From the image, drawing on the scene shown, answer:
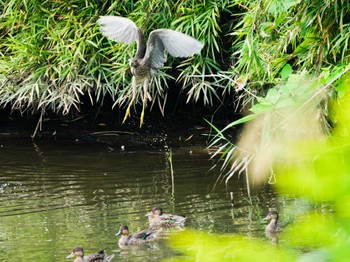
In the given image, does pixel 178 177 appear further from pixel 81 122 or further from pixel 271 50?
pixel 81 122

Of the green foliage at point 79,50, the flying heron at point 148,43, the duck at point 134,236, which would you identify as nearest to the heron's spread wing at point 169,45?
the flying heron at point 148,43

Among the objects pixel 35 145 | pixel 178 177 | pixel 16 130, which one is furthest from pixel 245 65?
pixel 16 130

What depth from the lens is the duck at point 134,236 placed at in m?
5.91

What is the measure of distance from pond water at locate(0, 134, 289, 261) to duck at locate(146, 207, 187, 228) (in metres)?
0.11

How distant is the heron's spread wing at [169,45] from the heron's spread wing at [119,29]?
0.20 meters

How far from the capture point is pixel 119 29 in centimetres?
787

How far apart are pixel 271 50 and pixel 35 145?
4.75m

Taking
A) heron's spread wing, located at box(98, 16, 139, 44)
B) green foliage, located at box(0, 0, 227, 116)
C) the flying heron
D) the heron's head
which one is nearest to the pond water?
green foliage, located at box(0, 0, 227, 116)

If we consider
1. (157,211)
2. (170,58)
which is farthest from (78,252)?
(170,58)

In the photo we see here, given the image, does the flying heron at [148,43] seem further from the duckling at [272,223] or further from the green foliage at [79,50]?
the duckling at [272,223]

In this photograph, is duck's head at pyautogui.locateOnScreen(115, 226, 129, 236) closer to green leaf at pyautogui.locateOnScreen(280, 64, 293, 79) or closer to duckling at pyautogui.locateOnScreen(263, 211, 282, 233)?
duckling at pyautogui.locateOnScreen(263, 211, 282, 233)

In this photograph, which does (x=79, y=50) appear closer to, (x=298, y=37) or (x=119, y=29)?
(x=119, y=29)

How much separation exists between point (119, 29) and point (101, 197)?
170cm

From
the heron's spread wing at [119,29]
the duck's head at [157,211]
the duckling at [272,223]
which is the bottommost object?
the duckling at [272,223]
